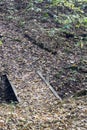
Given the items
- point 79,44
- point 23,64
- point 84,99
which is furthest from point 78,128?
point 79,44

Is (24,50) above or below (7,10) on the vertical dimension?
below

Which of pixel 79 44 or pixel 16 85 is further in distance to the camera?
pixel 79 44

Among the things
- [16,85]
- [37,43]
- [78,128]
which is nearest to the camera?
[78,128]

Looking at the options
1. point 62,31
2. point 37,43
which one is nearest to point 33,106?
point 37,43

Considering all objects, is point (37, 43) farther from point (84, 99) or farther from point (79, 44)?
point (84, 99)

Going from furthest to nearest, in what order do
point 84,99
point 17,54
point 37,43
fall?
point 37,43
point 17,54
point 84,99

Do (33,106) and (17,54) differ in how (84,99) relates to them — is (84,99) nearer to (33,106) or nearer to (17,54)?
(33,106)
